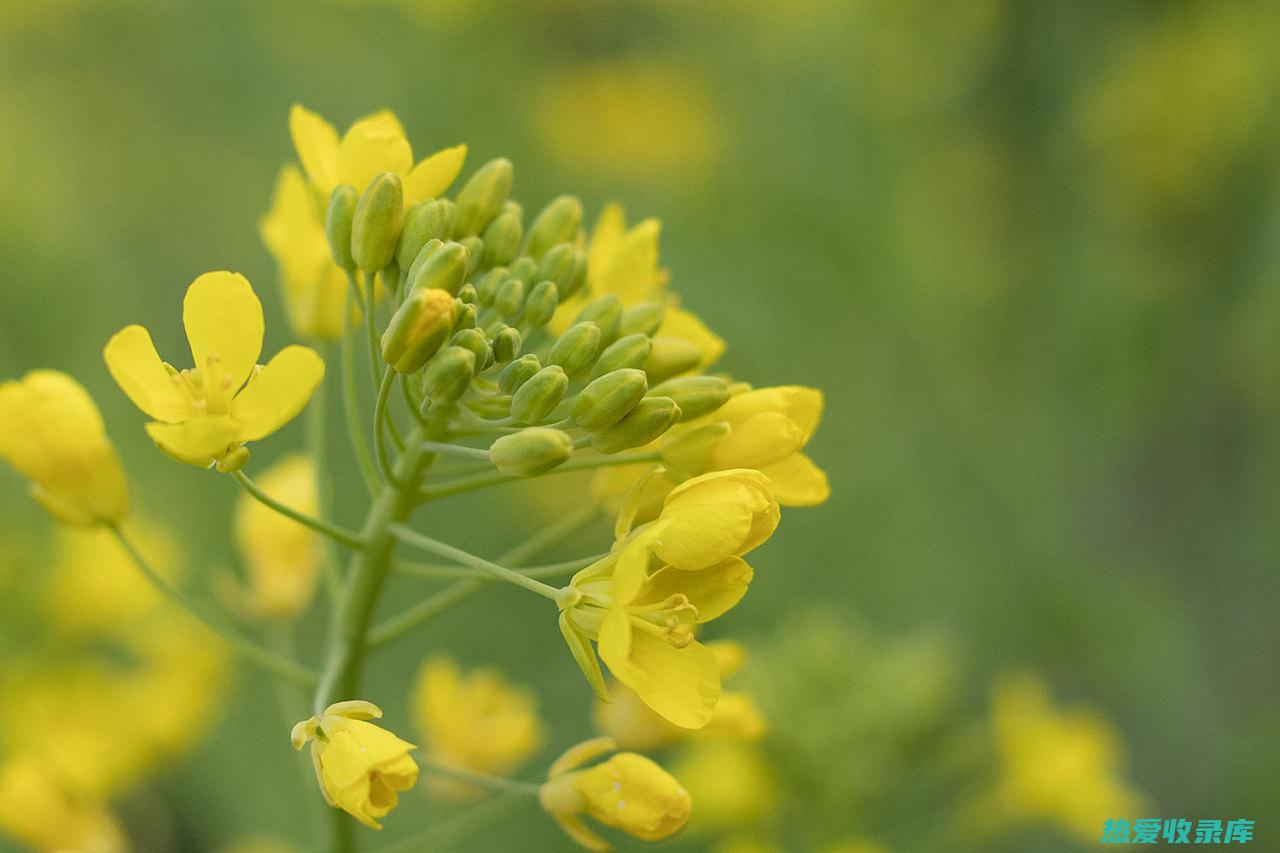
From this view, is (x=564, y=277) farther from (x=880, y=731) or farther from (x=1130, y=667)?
(x=1130, y=667)

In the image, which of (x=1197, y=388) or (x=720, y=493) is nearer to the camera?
(x=720, y=493)

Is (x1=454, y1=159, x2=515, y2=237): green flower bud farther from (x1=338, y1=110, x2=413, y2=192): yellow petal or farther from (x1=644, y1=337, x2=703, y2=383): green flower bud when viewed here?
(x1=644, y1=337, x2=703, y2=383): green flower bud

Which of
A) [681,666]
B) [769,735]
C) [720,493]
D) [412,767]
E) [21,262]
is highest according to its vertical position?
[21,262]

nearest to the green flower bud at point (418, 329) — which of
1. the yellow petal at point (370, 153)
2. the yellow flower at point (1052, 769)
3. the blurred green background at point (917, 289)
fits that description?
the yellow petal at point (370, 153)

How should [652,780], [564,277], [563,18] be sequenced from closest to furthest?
[652,780] → [564,277] → [563,18]

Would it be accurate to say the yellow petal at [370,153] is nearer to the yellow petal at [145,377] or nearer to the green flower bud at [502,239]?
the green flower bud at [502,239]

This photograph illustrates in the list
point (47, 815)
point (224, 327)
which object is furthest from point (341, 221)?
point (47, 815)

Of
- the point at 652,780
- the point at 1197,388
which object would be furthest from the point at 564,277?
the point at 1197,388
